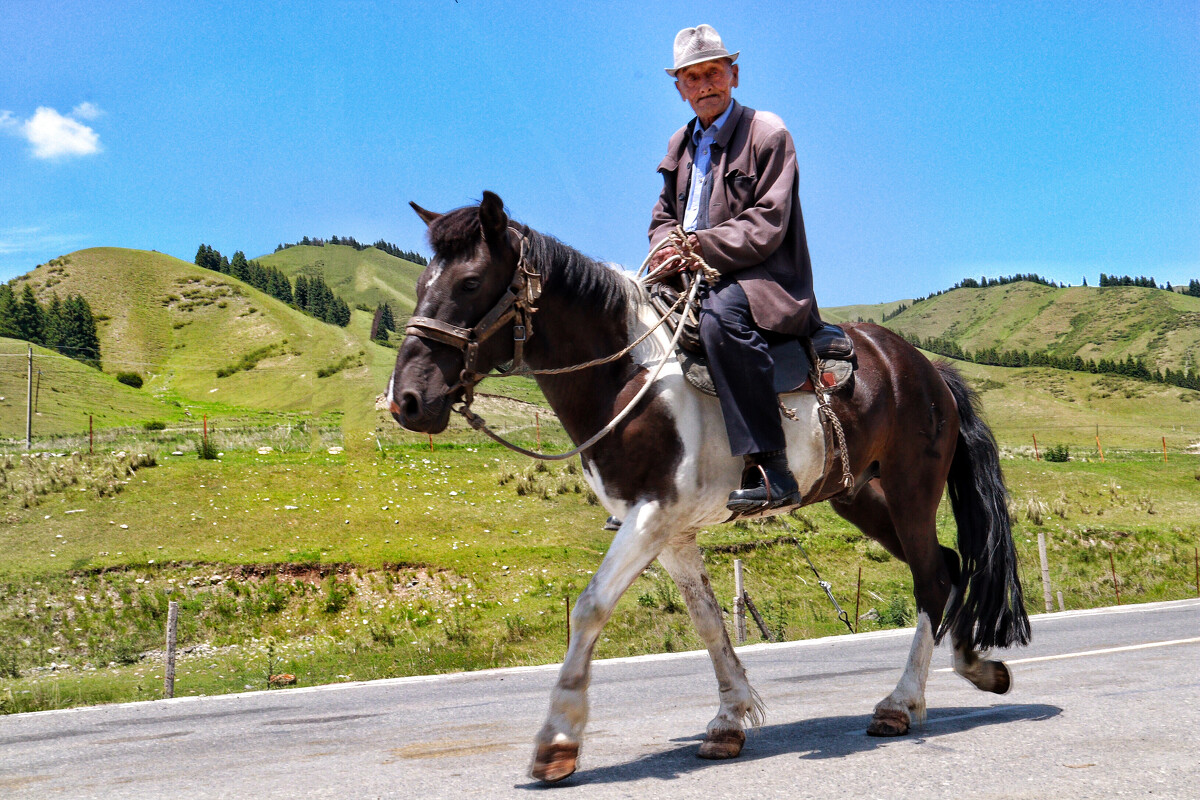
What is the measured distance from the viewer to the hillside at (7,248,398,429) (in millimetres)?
90688

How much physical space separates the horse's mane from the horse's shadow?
2.20 metres

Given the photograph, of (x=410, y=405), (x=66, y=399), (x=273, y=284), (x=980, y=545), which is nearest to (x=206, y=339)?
(x=66, y=399)

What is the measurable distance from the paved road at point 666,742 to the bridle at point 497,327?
5.90ft

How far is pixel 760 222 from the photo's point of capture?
4.96 meters

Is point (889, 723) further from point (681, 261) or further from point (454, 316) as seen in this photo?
point (454, 316)

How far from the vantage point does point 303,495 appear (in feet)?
94.7

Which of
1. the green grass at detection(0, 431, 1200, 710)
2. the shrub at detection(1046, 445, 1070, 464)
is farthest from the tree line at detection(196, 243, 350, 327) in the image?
the green grass at detection(0, 431, 1200, 710)

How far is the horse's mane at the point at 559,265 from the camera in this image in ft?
14.2

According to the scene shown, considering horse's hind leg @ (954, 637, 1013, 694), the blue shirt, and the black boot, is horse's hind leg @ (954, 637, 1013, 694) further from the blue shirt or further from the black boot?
the blue shirt

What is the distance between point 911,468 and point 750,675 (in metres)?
4.53

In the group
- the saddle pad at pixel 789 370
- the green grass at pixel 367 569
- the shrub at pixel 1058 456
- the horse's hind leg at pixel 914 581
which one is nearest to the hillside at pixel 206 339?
the green grass at pixel 367 569

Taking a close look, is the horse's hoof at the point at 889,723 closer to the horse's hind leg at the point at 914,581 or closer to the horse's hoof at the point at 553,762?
the horse's hind leg at the point at 914,581

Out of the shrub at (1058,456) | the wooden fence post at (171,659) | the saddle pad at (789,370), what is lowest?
the wooden fence post at (171,659)

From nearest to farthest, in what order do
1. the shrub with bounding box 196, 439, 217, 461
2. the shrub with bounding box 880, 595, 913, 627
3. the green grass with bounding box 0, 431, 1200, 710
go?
the green grass with bounding box 0, 431, 1200, 710 → the shrub with bounding box 880, 595, 913, 627 → the shrub with bounding box 196, 439, 217, 461
